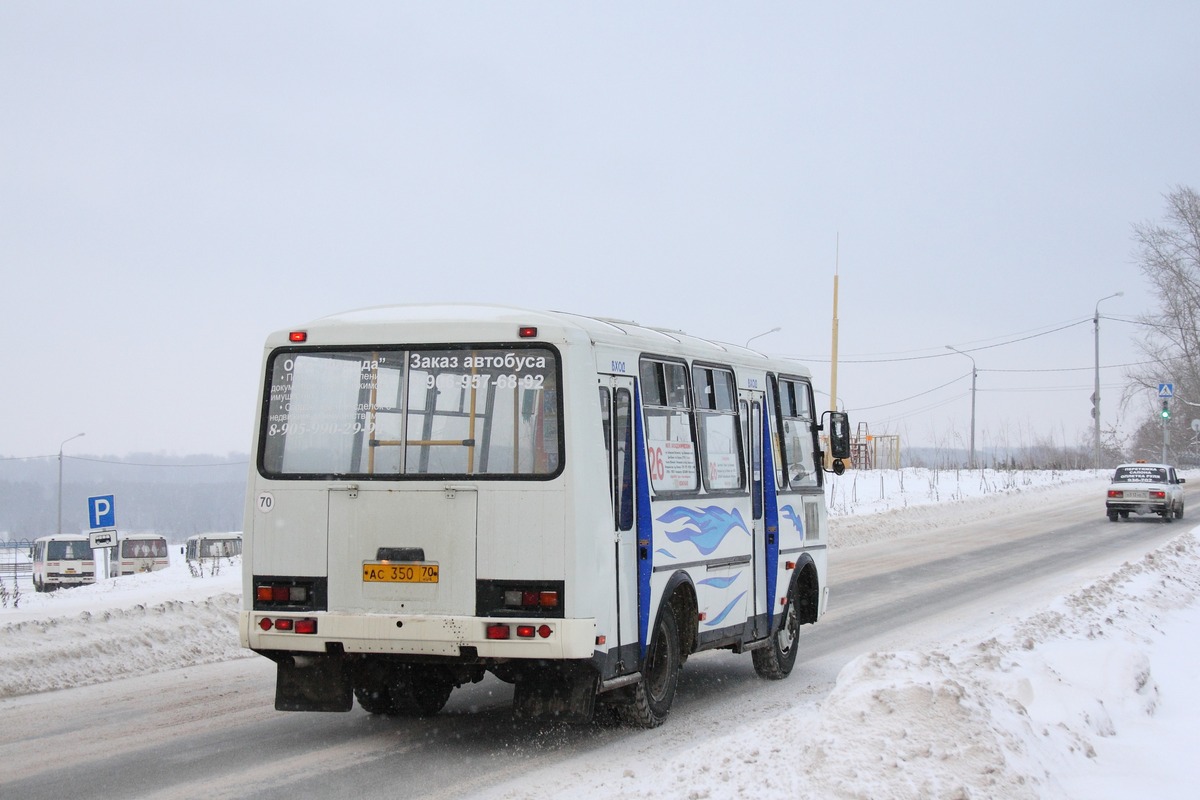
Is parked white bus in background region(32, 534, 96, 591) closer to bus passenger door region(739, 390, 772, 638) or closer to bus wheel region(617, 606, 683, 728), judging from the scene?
bus passenger door region(739, 390, 772, 638)

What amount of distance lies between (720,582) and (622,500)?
1939mm

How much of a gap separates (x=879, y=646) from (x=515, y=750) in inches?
256

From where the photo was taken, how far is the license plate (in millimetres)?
8156

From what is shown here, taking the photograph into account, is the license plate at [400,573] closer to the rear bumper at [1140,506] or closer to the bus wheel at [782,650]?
the bus wheel at [782,650]

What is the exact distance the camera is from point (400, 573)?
8.20m

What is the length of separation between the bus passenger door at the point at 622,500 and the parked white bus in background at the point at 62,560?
4221 cm

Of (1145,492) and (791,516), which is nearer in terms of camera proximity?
(791,516)

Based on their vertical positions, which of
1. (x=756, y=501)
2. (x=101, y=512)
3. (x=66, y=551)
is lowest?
(x=66, y=551)

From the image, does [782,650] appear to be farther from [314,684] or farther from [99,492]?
[99,492]

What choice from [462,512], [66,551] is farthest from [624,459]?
[66,551]

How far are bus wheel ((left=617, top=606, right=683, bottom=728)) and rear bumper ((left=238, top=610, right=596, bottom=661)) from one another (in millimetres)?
1271

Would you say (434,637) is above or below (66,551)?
above

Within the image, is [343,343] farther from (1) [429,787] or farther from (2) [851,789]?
(2) [851,789]

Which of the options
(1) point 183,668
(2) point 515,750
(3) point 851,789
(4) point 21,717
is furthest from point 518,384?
(1) point 183,668
